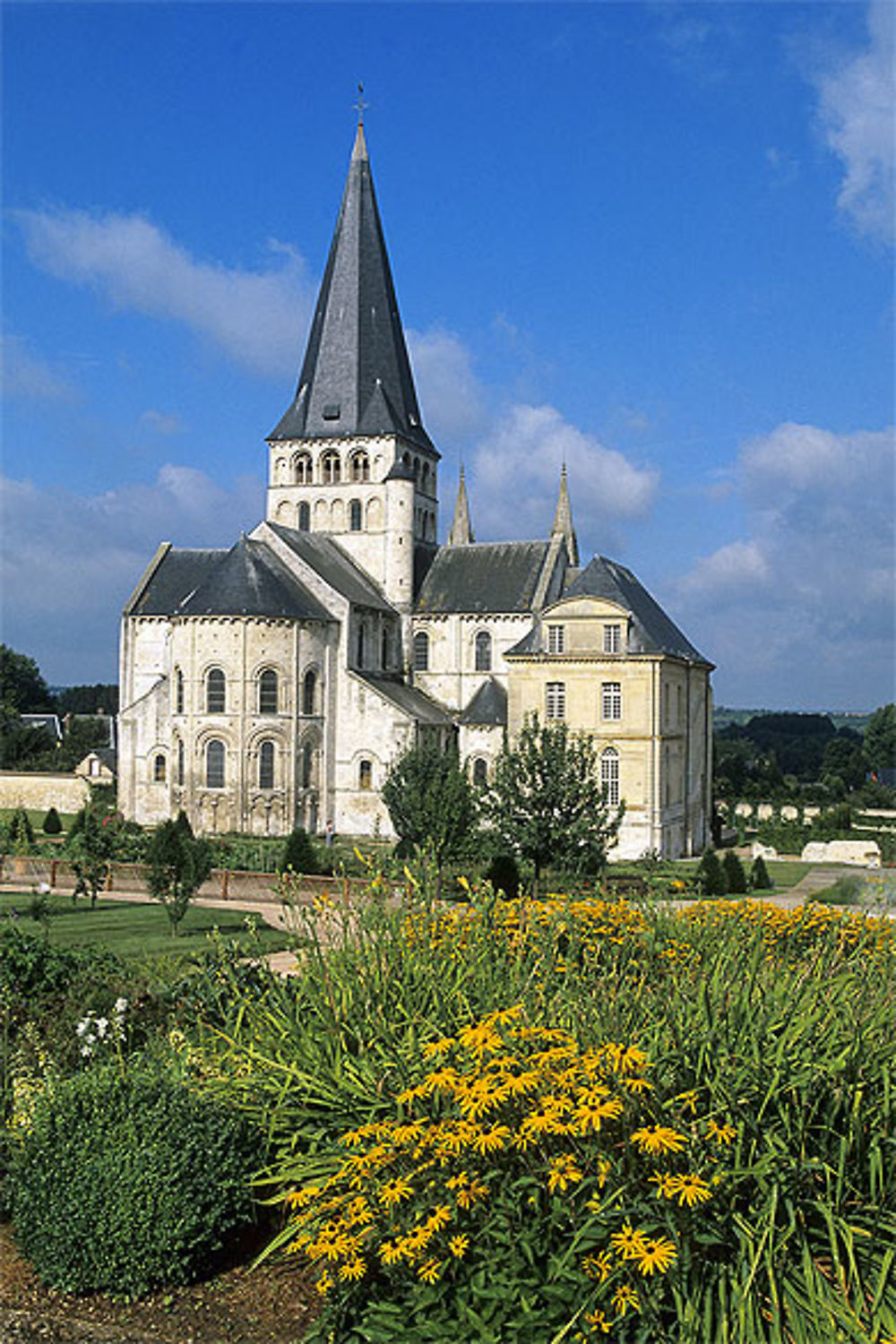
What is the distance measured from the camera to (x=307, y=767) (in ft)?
158

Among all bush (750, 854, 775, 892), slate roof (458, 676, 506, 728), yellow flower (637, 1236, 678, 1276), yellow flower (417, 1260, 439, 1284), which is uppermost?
slate roof (458, 676, 506, 728)

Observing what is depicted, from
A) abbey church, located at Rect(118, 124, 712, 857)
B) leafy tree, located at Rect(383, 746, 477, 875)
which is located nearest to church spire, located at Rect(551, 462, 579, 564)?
abbey church, located at Rect(118, 124, 712, 857)

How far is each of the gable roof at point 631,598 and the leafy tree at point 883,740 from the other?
7122cm

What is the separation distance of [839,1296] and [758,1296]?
0.43 meters

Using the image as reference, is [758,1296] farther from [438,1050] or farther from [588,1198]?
[438,1050]

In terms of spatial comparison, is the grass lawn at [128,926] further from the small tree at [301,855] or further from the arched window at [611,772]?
the arched window at [611,772]

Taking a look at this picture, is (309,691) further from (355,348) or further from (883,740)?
(883,740)

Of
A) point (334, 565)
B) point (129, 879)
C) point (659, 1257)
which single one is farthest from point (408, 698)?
point (659, 1257)

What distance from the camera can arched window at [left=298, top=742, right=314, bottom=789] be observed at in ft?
157

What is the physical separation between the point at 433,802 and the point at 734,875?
853 centimetres

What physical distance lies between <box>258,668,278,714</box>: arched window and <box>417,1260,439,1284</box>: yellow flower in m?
41.0

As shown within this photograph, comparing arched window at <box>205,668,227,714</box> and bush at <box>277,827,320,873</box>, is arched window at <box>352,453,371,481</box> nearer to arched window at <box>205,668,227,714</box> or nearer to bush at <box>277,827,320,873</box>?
arched window at <box>205,668,227,714</box>

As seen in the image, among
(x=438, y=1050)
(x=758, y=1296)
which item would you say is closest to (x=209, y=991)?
(x=438, y=1050)

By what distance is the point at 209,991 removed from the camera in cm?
1146
